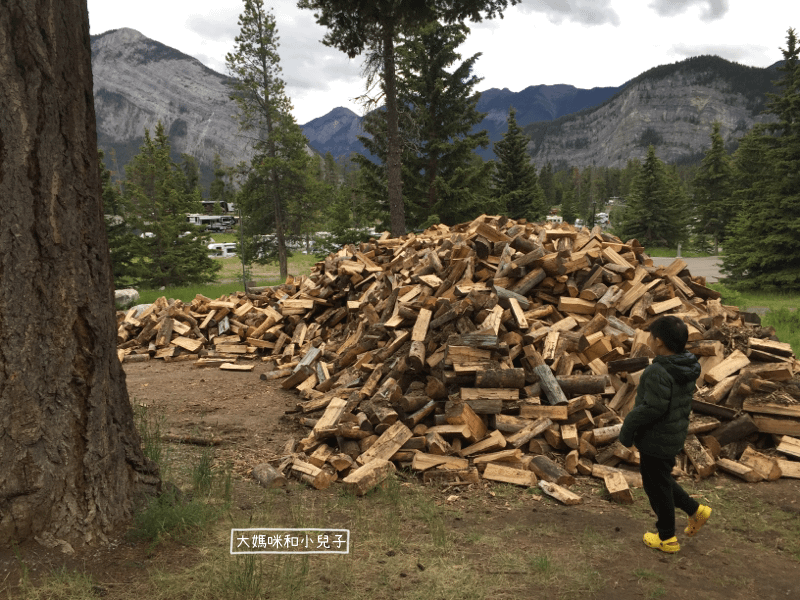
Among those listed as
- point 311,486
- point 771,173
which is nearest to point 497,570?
point 311,486

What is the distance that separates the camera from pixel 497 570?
3.43 metres

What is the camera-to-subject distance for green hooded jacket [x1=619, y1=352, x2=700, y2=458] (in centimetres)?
365

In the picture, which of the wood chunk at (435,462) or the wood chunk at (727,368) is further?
the wood chunk at (727,368)

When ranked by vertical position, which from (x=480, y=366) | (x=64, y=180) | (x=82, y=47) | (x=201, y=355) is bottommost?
(x=201, y=355)

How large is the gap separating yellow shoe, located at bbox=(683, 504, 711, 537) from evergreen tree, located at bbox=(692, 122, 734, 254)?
41424 millimetres

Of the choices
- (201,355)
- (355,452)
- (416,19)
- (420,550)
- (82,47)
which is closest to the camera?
(82,47)

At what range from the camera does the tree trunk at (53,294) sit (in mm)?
3033

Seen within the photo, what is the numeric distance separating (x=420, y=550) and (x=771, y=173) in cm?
2325

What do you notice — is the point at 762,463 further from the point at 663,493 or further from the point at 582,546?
the point at 582,546

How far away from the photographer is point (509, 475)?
5.07m

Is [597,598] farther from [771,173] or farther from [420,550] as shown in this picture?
[771,173]

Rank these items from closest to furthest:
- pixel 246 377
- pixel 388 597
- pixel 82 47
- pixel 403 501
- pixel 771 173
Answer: pixel 388 597 < pixel 82 47 < pixel 403 501 < pixel 246 377 < pixel 771 173

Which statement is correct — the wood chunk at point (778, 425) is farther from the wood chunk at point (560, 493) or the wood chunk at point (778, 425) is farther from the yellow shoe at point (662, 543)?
the yellow shoe at point (662, 543)

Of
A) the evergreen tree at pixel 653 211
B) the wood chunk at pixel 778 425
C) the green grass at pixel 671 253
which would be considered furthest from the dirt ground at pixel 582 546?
the evergreen tree at pixel 653 211
